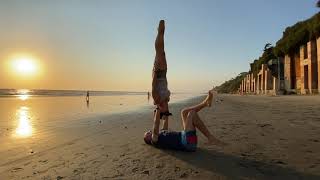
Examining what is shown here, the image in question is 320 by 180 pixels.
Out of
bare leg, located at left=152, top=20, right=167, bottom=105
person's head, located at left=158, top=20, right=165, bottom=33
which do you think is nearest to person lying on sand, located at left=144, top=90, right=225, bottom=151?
bare leg, located at left=152, top=20, right=167, bottom=105

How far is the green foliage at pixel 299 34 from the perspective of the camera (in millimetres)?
40281

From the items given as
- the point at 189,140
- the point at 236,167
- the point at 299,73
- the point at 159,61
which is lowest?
the point at 236,167

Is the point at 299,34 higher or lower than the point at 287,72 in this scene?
higher

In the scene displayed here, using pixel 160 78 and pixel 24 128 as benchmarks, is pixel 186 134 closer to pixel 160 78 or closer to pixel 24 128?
pixel 160 78

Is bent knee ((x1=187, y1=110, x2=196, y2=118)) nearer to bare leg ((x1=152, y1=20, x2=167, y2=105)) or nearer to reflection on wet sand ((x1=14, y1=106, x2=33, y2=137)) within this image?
bare leg ((x1=152, y1=20, x2=167, y2=105))

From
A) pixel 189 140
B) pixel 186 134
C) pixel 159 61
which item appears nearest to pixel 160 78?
pixel 159 61

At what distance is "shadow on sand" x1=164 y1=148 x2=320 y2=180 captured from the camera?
4539 millimetres

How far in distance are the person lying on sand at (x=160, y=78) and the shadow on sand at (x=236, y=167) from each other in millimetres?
976

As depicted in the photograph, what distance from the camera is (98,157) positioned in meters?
6.04

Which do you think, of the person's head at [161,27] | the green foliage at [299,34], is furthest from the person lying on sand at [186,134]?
the green foliage at [299,34]

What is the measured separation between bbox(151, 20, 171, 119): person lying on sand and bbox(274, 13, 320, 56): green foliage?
36863 mm

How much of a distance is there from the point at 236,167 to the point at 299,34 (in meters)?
46.9

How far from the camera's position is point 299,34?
156 feet

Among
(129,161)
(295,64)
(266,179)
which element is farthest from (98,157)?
(295,64)
